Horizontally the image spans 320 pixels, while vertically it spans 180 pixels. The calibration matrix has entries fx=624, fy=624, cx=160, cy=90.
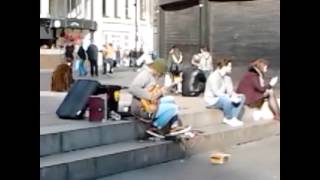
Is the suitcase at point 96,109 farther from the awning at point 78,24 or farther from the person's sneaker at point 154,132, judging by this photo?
the awning at point 78,24

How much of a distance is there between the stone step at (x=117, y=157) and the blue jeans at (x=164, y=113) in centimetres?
36

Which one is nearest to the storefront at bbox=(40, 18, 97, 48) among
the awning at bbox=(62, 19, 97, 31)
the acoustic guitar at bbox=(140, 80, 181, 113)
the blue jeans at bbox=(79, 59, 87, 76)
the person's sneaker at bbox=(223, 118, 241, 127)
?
the awning at bbox=(62, 19, 97, 31)

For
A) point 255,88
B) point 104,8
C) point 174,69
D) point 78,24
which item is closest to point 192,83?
A: point 255,88

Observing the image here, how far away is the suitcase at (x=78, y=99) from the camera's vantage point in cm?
948

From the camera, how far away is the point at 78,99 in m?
9.66

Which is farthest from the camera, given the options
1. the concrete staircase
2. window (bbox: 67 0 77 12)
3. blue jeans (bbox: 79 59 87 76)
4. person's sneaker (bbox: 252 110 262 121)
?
window (bbox: 67 0 77 12)

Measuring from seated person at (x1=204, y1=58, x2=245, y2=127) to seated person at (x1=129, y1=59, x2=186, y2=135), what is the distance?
243 centimetres

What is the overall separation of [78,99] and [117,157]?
185cm

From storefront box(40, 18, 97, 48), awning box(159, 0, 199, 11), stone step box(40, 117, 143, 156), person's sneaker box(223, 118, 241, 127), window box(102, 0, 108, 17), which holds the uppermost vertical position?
window box(102, 0, 108, 17)

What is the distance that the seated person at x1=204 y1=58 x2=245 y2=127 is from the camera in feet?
38.6

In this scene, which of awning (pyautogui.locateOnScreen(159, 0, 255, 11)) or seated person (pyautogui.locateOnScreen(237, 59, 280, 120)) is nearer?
seated person (pyautogui.locateOnScreen(237, 59, 280, 120))

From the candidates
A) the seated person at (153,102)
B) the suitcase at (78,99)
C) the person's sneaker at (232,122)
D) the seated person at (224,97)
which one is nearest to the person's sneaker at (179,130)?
the seated person at (153,102)

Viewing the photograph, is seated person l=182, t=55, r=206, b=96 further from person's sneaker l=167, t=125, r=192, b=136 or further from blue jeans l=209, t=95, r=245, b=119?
person's sneaker l=167, t=125, r=192, b=136
